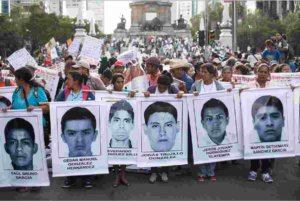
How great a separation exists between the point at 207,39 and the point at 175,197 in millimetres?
33949

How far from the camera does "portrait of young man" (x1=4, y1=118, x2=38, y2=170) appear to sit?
8523 millimetres

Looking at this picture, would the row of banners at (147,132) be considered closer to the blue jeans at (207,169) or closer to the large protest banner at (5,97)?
the blue jeans at (207,169)

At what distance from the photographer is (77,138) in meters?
8.66

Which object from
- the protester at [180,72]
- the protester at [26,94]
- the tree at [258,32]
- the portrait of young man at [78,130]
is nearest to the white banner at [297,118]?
the protester at [180,72]

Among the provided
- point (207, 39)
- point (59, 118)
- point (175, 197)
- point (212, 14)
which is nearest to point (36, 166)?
point (59, 118)

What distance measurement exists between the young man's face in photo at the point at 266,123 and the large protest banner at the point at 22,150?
11.2 ft

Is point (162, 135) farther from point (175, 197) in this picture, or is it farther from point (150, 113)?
point (175, 197)

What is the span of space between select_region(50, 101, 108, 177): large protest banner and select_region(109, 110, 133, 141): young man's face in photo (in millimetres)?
273

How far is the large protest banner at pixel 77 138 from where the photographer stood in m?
8.61

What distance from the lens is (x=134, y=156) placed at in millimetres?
9039

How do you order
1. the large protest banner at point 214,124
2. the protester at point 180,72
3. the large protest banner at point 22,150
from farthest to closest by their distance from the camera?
the protester at point 180,72 < the large protest banner at point 214,124 < the large protest banner at point 22,150

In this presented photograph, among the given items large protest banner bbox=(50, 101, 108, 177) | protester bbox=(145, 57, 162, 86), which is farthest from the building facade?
large protest banner bbox=(50, 101, 108, 177)

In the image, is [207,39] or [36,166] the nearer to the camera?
[36,166]

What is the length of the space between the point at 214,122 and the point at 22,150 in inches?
120
